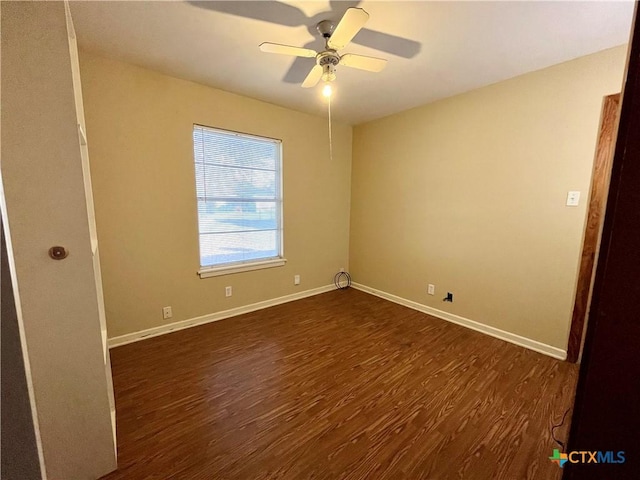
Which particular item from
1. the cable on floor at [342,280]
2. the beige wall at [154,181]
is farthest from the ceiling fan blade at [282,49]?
the cable on floor at [342,280]

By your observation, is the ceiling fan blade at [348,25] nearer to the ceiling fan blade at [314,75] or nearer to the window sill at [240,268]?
the ceiling fan blade at [314,75]

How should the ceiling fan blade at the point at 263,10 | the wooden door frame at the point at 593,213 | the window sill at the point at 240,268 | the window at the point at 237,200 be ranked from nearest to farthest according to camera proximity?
the ceiling fan blade at the point at 263,10
the wooden door frame at the point at 593,213
the window at the point at 237,200
the window sill at the point at 240,268

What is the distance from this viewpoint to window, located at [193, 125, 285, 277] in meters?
2.82

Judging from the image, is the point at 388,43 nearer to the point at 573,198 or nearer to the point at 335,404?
the point at 573,198

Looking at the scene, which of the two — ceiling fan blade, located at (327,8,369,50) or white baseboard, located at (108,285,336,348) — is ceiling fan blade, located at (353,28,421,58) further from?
white baseboard, located at (108,285,336,348)

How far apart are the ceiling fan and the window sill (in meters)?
2.11

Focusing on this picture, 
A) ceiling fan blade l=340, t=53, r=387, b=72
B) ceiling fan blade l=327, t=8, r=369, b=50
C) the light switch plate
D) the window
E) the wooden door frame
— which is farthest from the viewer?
the window

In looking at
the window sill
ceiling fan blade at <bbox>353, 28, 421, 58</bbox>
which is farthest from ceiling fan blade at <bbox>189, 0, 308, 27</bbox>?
the window sill

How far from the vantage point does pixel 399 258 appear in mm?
3566

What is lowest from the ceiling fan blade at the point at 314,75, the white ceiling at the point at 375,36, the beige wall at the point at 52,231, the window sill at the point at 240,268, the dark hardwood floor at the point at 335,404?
the dark hardwood floor at the point at 335,404

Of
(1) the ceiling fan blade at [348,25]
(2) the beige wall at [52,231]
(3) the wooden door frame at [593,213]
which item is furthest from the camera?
(3) the wooden door frame at [593,213]

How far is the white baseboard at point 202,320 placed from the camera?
249 cm

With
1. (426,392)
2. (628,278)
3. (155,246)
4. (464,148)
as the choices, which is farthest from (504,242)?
(155,246)

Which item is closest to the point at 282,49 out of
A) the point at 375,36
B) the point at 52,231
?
the point at 375,36
